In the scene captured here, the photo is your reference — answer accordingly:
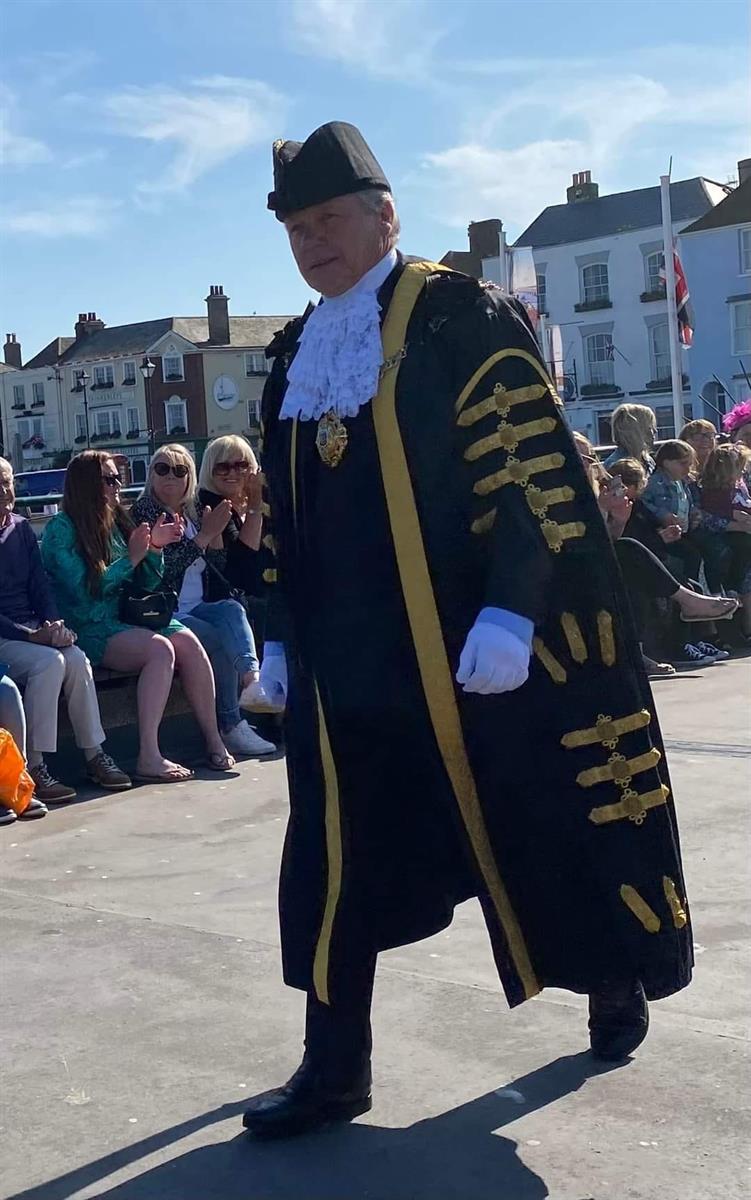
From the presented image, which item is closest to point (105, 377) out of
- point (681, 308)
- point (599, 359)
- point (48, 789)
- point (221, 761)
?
point (599, 359)

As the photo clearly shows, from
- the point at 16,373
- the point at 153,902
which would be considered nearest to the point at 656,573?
the point at 153,902

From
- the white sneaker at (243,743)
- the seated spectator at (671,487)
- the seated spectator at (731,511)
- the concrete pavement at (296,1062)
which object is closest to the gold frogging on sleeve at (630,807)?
the concrete pavement at (296,1062)

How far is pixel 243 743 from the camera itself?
7707 mm

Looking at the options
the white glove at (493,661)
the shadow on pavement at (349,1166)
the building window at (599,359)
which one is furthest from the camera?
the building window at (599,359)

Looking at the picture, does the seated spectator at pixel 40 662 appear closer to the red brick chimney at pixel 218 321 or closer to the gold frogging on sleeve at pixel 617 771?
the gold frogging on sleeve at pixel 617 771

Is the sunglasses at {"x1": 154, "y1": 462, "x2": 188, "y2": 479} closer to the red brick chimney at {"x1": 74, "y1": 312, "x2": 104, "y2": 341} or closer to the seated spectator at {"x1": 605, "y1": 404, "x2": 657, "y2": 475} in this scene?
the seated spectator at {"x1": 605, "y1": 404, "x2": 657, "y2": 475}

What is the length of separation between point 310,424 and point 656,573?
6.77 metres

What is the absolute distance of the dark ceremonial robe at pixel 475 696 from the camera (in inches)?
122

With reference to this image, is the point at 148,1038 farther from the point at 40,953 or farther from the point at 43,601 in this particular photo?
the point at 43,601

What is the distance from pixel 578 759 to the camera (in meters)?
3.10

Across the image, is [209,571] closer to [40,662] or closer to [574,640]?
[40,662]

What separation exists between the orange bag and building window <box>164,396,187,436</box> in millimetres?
73971

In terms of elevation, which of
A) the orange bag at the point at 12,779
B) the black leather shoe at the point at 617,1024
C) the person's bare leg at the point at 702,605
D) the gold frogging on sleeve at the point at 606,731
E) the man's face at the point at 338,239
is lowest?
the black leather shoe at the point at 617,1024

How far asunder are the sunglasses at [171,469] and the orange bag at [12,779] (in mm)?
1808
